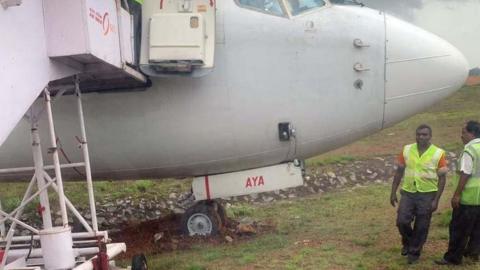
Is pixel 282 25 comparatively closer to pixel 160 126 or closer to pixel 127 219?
pixel 160 126

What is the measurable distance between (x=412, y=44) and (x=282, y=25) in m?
1.88

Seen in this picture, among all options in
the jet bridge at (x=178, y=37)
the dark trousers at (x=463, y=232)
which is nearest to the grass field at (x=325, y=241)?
the dark trousers at (x=463, y=232)

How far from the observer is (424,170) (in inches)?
288

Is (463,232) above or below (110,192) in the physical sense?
above

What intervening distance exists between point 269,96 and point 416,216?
8.36ft

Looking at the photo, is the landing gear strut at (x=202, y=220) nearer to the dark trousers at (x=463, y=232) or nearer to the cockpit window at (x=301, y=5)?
the cockpit window at (x=301, y=5)

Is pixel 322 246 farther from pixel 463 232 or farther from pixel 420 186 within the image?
pixel 463 232

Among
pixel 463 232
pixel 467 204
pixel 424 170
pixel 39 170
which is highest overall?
pixel 39 170

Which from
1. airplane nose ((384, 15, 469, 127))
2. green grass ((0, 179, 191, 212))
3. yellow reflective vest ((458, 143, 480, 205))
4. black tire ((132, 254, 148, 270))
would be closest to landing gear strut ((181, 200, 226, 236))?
black tire ((132, 254, 148, 270))

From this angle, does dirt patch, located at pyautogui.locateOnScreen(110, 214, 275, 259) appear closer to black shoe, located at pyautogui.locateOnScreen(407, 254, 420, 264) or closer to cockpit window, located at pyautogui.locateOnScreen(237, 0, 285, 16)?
black shoe, located at pyautogui.locateOnScreen(407, 254, 420, 264)

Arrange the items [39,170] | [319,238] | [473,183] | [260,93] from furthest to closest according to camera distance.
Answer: [319,238] < [260,93] < [473,183] < [39,170]

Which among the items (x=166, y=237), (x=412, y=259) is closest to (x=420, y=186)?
(x=412, y=259)

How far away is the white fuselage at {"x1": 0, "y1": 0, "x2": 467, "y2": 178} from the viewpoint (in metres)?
8.50

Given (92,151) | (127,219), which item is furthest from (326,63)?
(127,219)
